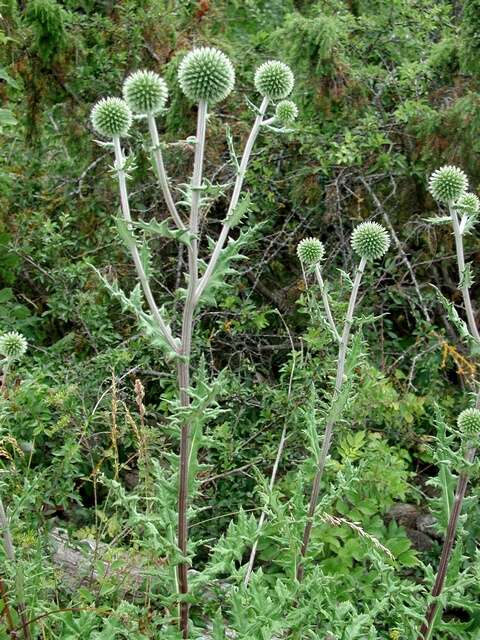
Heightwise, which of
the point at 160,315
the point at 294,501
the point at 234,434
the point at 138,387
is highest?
the point at 160,315

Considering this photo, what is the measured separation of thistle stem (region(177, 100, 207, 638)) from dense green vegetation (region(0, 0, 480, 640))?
52 cm

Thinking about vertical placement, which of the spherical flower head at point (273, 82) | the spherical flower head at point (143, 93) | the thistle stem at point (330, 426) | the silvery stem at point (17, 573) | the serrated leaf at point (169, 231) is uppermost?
the spherical flower head at point (273, 82)

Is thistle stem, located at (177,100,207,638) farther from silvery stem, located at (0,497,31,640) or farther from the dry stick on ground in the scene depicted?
the dry stick on ground

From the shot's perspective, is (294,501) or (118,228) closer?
(118,228)

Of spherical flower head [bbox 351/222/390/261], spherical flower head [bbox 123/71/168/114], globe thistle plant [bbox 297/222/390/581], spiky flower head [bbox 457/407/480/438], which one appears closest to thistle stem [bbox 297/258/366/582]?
globe thistle plant [bbox 297/222/390/581]

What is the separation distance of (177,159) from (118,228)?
3.26m

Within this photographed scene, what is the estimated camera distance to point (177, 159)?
18.1 feet

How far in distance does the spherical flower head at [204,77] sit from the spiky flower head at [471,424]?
5.13 feet

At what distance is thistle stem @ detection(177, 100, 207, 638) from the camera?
2.41m

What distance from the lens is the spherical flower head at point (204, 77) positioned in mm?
2646

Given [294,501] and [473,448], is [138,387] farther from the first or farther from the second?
[473,448]

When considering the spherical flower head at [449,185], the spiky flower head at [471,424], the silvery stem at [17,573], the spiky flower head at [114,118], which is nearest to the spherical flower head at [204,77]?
the spiky flower head at [114,118]

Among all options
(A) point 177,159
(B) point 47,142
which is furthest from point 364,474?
(B) point 47,142

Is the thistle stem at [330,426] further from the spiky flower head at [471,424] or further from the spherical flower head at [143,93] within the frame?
the spherical flower head at [143,93]
